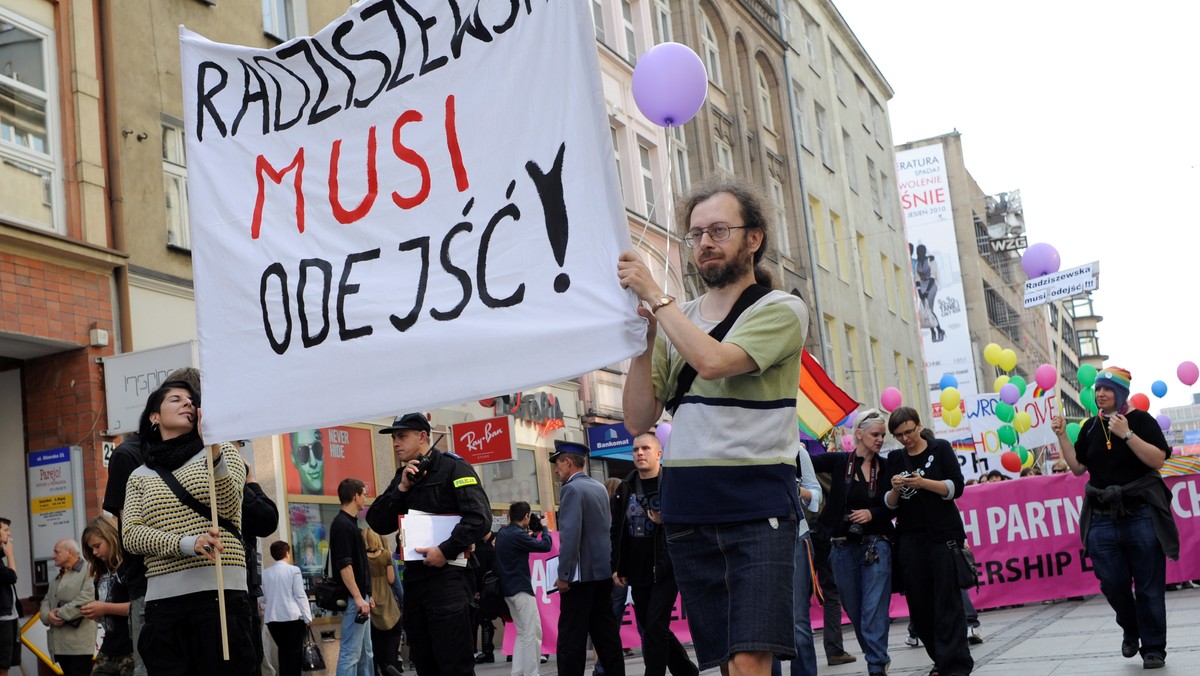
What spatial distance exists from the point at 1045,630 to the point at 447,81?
9.85 metres

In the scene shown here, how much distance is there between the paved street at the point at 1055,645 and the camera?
935 cm

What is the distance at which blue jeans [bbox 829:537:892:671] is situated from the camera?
31.4 feet

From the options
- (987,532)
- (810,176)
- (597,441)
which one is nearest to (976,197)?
A: (810,176)

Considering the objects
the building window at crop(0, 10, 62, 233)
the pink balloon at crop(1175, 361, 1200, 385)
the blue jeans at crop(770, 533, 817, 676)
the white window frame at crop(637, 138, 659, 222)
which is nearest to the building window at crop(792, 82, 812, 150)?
the white window frame at crop(637, 138, 659, 222)

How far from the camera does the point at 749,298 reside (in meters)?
4.51

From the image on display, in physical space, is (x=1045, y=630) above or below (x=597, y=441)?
below

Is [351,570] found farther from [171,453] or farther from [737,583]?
[737,583]

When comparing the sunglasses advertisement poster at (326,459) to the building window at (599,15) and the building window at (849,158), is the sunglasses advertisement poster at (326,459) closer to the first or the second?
the building window at (599,15)

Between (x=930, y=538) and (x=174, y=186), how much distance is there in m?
10.6

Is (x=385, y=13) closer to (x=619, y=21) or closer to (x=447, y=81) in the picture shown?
(x=447, y=81)

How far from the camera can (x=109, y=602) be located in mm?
8727

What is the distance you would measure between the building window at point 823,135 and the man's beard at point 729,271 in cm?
4046

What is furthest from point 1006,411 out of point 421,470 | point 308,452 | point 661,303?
point 661,303

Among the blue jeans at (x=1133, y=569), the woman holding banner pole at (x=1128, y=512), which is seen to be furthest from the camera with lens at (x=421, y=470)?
the blue jeans at (x=1133, y=569)
